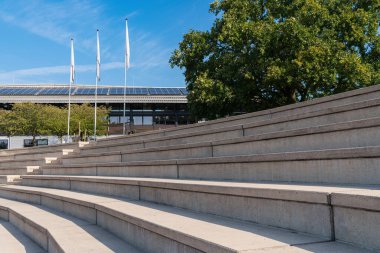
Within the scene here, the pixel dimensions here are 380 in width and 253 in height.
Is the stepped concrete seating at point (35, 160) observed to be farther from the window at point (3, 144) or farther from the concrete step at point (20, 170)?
the window at point (3, 144)

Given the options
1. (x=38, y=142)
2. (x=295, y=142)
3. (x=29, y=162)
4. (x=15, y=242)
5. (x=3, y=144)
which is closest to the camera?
(x=295, y=142)

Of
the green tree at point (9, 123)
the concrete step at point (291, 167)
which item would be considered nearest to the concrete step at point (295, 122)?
the concrete step at point (291, 167)

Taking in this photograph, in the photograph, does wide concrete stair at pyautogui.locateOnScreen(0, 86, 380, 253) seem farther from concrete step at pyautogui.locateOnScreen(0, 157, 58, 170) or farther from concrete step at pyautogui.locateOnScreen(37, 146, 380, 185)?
concrete step at pyautogui.locateOnScreen(0, 157, 58, 170)

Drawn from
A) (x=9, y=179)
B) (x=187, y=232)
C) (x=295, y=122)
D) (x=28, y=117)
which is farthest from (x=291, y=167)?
(x=28, y=117)

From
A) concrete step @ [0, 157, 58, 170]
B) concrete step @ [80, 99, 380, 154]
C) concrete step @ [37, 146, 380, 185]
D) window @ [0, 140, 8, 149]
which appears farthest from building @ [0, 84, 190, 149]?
concrete step @ [37, 146, 380, 185]

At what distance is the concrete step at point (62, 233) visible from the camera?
13.5 ft

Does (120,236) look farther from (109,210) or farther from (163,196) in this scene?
(163,196)

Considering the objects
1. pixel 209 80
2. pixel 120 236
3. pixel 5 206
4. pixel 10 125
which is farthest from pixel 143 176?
pixel 10 125

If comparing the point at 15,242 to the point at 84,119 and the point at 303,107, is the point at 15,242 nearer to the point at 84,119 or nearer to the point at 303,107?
the point at 303,107

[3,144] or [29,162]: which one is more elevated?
[3,144]

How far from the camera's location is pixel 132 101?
→ 48.8 meters

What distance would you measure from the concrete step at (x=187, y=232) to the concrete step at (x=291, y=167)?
0.74m

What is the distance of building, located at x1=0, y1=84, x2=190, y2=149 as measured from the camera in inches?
1913

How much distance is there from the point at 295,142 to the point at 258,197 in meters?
1.54
